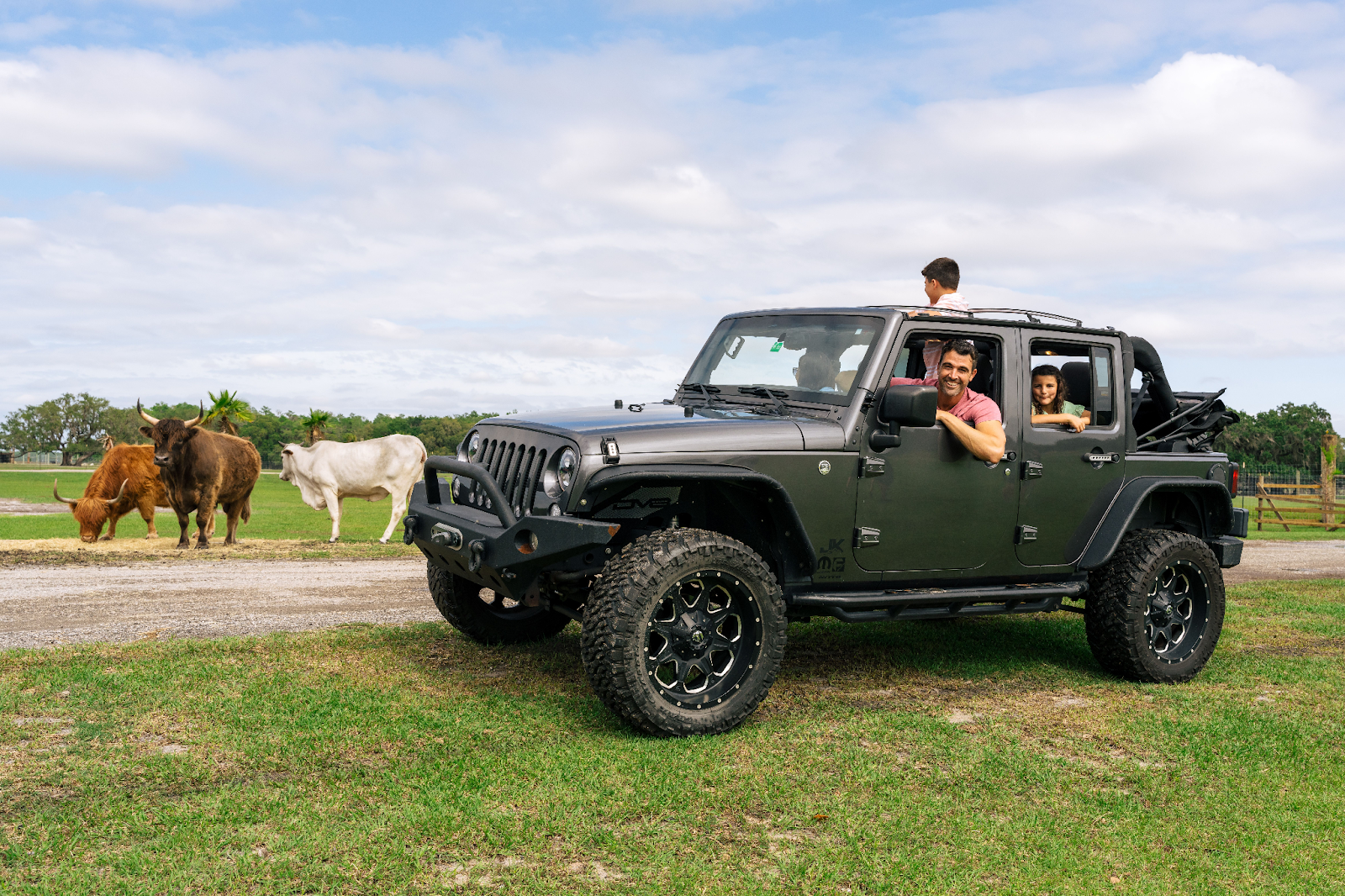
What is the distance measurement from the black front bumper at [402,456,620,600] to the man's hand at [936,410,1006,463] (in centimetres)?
218

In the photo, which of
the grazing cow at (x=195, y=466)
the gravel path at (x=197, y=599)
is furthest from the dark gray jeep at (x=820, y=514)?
the grazing cow at (x=195, y=466)

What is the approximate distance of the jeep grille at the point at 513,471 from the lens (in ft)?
18.2

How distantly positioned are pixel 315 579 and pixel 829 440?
773 cm

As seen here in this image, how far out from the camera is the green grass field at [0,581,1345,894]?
371 centimetres

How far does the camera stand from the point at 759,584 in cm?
539

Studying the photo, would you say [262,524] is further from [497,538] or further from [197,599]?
[497,538]

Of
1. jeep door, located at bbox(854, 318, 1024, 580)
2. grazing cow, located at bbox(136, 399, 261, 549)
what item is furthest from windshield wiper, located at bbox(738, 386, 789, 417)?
grazing cow, located at bbox(136, 399, 261, 549)

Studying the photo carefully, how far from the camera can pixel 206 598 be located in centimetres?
981

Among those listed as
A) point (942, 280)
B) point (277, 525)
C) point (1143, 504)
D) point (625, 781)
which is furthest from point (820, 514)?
point (277, 525)

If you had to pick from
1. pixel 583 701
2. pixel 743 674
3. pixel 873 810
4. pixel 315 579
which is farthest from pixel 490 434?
pixel 315 579

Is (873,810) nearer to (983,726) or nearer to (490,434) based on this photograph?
(983,726)

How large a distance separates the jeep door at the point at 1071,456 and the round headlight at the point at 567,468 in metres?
3.01

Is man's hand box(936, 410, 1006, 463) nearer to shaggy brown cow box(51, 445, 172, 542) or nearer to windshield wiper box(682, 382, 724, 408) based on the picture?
windshield wiper box(682, 382, 724, 408)

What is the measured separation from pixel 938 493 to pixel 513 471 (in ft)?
8.31
